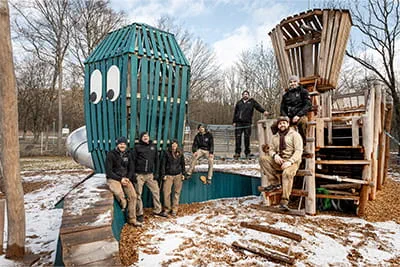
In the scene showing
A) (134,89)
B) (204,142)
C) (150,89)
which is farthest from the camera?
(204,142)

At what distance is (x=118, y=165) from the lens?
4.70m

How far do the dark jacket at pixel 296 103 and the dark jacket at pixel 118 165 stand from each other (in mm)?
3406

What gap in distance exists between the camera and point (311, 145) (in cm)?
503

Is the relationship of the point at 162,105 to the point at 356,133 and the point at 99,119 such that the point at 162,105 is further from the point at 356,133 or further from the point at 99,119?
the point at 356,133

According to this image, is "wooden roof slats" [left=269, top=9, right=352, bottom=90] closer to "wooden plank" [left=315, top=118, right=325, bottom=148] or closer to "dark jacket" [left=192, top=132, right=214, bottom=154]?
"wooden plank" [left=315, top=118, right=325, bottom=148]

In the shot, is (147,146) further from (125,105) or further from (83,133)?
(83,133)

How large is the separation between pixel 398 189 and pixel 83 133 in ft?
30.8

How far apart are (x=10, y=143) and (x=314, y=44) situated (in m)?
A: 6.35

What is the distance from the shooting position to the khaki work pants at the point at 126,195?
4.56 meters

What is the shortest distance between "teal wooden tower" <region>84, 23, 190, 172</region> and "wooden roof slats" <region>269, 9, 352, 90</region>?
2.47 metres

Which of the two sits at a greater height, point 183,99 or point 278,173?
point 183,99

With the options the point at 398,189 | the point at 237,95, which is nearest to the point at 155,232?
the point at 398,189

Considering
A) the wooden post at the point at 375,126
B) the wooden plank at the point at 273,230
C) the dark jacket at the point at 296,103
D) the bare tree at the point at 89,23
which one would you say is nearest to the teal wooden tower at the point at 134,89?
the dark jacket at the point at 296,103

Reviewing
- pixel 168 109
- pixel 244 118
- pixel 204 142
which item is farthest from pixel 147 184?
pixel 244 118
